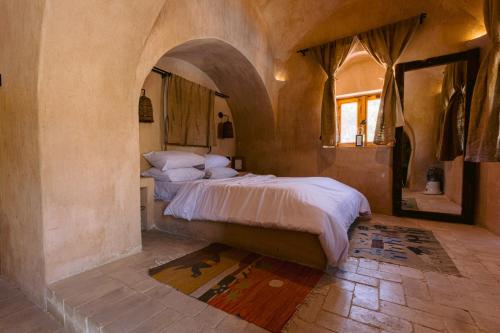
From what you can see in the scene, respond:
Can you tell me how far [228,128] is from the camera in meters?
4.54

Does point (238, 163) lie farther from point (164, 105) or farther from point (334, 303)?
point (334, 303)

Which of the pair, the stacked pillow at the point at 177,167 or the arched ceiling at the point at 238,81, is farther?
the arched ceiling at the point at 238,81

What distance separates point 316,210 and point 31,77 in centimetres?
222

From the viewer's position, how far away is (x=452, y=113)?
3135mm

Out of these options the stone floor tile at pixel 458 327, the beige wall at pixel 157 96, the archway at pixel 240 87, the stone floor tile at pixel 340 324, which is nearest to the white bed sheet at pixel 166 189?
the beige wall at pixel 157 96

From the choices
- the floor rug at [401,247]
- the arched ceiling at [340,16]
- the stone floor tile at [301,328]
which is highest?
the arched ceiling at [340,16]

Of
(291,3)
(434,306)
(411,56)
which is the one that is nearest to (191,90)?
(291,3)

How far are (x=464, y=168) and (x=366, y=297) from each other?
2.87m

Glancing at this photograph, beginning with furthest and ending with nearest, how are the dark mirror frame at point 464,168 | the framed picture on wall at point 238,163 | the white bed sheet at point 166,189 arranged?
the framed picture on wall at point 238,163 → the dark mirror frame at point 464,168 → the white bed sheet at point 166,189

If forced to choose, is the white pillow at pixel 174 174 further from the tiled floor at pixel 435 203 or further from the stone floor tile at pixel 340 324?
the tiled floor at pixel 435 203

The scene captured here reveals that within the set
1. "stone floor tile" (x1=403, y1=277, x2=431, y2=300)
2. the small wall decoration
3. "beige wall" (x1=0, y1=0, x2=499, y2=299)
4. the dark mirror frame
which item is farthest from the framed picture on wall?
"stone floor tile" (x1=403, y1=277, x2=431, y2=300)

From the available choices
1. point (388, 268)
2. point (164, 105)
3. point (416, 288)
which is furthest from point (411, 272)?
point (164, 105)

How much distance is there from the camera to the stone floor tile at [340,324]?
114 centimetres

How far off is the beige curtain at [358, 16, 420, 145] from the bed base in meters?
2.48
